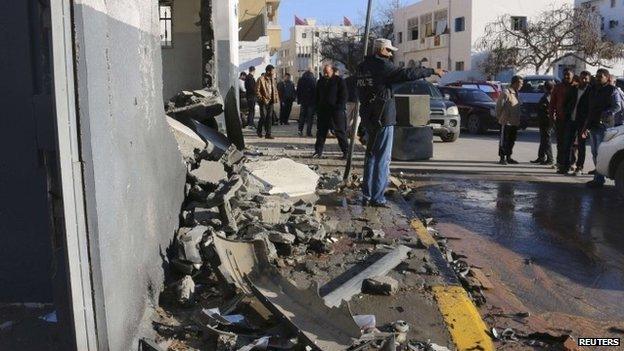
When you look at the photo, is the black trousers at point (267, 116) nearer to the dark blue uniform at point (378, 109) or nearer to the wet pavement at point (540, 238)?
the wet pavement at point (540, 238)

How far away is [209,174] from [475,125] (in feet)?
53.5

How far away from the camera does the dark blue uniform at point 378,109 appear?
7.37 metres

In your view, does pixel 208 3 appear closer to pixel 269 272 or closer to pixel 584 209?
pixel 584 209

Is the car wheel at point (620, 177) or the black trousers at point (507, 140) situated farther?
the black trousers at point (507, 140)

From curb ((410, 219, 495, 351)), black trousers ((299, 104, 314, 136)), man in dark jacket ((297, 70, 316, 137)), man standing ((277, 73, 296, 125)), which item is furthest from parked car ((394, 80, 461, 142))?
curb ((410, 219, 495, 351))

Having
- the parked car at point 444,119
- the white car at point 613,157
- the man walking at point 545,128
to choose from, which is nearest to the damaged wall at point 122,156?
the white car at point 613,157

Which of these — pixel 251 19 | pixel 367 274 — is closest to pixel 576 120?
pixel 367 274

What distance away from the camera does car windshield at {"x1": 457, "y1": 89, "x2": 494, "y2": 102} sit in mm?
21500

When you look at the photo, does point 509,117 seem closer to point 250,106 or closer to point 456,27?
point 250,106

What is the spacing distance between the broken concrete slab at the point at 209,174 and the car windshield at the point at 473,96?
53.5 feet

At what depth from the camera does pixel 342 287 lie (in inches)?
180

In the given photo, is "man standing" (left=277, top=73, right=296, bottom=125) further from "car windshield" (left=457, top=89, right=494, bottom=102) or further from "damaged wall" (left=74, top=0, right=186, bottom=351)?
"damaged wall" (left=74, top=0, right=186, bottom=351)

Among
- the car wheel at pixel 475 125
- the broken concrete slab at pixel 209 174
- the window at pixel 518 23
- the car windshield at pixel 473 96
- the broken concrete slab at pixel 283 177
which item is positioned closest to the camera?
the broken concrete slab at pixel 209 174

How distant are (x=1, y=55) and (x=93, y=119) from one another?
45.8 inches
